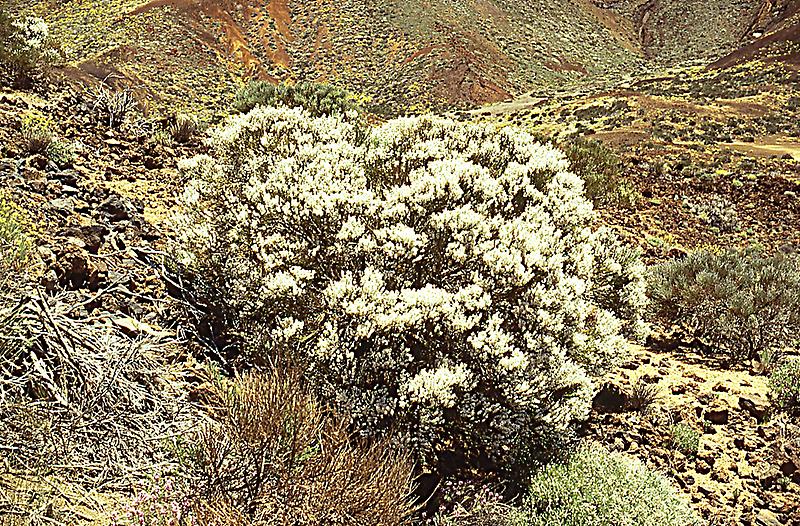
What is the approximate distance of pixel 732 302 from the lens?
7.43 metres

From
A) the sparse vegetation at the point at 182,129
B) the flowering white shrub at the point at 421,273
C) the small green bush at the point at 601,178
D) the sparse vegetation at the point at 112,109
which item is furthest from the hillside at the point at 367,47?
the flowering white shrub at the point at 421,273

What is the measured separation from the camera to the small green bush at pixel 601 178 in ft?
42.1

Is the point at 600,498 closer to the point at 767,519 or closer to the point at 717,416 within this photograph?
the point at 767,519

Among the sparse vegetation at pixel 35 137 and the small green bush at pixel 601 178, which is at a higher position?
the sparse vegetation at pixel 35 137

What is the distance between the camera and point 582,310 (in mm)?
4812

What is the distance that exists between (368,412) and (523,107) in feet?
125

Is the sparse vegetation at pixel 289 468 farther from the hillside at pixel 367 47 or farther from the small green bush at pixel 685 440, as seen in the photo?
the hillside at pixel 367 47

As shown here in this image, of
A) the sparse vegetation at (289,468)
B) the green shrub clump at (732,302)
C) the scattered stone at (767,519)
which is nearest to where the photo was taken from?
the sparse vegetation at (289,468)

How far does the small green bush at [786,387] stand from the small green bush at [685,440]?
3.69 ft

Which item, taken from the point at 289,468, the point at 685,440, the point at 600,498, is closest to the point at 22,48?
the point at 289,468

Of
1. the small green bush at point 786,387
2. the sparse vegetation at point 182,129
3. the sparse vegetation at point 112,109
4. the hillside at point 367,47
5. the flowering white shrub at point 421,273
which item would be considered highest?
the flowering white shrub at point 421,273

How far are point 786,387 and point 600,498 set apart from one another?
3064 mm

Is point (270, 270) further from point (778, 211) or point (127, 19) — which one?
point (127, 19)

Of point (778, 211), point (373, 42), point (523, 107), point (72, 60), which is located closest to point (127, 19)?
point (72, 60)
